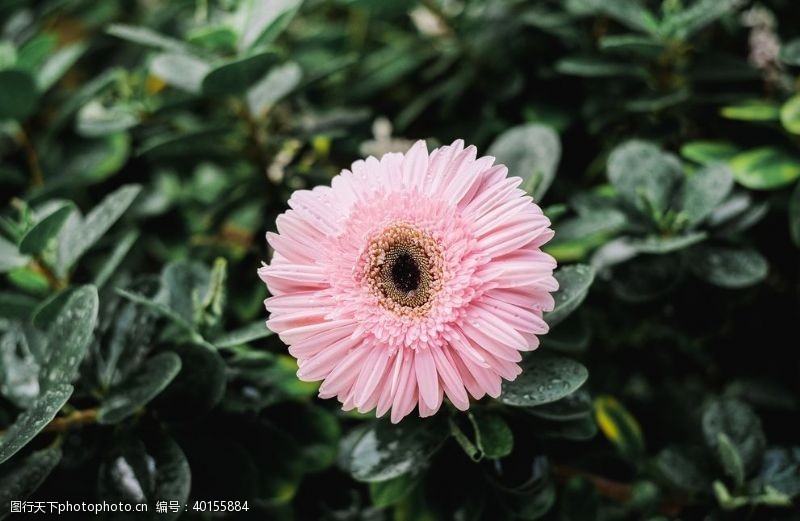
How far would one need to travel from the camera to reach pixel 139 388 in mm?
871

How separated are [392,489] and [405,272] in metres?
0.31

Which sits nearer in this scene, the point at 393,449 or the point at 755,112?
the point at 393,449

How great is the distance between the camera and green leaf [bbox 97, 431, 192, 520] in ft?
2.81

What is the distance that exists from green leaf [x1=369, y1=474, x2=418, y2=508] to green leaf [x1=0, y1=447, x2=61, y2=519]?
16.1 inches

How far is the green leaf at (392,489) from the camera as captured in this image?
90 centimetres

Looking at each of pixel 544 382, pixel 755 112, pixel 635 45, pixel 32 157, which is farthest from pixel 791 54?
pixel 32 157

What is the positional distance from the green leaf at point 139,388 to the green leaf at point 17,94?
1.85ft

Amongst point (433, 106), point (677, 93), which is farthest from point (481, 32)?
point (677, 93)

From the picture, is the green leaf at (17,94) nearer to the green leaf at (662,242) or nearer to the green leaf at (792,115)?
the green leaf at (662,242)

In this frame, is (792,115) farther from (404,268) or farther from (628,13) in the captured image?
(404,268)

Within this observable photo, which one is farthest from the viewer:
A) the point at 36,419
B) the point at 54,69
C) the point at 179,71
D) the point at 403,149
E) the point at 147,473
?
the point at 403,149

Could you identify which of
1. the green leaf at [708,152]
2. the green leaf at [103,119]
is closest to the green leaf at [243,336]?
the green leaf at [103,119]

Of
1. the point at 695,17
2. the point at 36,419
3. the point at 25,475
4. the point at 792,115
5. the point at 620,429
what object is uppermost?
the point at 695,17

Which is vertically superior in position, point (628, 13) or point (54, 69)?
point (628, 13)
